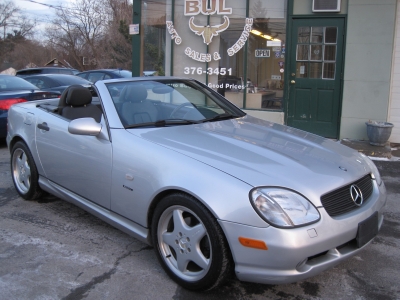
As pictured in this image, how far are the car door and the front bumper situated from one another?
4.54ft

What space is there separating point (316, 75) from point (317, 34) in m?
0.80

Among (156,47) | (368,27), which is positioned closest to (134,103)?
(368,27)

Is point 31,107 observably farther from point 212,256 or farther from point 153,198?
point 212,256

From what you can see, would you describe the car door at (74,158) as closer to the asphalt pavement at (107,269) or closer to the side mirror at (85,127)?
the side mirror at (85,127)

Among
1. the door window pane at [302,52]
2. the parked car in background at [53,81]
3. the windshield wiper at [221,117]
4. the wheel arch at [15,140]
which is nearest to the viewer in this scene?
the windshield wiper at [221,117]

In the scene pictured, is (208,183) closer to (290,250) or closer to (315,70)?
(290,250)

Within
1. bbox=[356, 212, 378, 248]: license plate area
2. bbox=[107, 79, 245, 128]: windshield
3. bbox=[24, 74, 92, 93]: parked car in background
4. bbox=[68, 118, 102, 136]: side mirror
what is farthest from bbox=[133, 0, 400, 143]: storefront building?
bbox=[68, 118, 102, 136]: side mirror

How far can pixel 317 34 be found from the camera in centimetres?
897

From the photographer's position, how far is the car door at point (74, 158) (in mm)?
3801

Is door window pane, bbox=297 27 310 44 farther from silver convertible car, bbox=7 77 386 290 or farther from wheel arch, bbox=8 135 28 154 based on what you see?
wheel arch, bbox=8 135 28 154

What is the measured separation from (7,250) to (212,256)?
2022mm

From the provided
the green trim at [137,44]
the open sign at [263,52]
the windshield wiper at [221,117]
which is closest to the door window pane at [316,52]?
the open sign at [263,52]

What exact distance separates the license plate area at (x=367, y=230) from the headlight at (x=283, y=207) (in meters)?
0.41

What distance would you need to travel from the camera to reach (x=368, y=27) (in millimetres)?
8484
